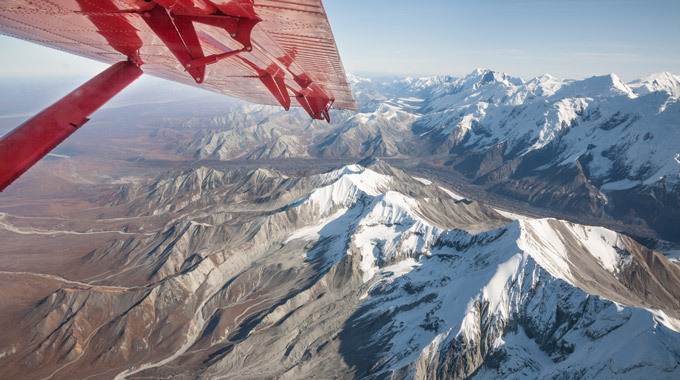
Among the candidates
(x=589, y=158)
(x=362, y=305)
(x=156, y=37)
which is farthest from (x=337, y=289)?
(x=589, y=158)

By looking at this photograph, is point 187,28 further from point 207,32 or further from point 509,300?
point 509,300

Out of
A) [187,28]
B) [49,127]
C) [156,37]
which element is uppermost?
[156,37]

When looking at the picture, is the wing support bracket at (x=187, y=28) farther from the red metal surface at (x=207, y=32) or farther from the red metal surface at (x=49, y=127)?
the red metal surface at (x=49, y=127)

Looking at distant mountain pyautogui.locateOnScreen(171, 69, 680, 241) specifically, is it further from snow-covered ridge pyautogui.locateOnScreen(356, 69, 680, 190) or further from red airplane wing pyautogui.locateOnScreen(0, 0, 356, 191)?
red airplane wing pyautogui.locateOnScreen(0, 0, 356, 191)

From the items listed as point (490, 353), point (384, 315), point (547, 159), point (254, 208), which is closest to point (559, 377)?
point (490, 353)

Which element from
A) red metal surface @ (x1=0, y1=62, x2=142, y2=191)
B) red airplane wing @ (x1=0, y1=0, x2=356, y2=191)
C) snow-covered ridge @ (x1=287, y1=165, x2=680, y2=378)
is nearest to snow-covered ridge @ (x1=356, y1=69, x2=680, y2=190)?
snow-covered ridge @ (x1=287, y1=165, x2=680, y2=378)

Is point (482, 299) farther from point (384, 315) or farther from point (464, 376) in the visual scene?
point (384, 315)
